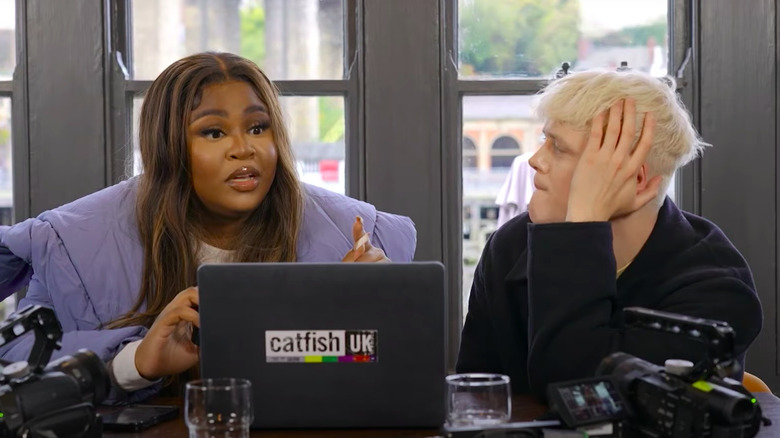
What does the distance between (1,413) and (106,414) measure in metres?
0.32

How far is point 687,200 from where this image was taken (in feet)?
9.75

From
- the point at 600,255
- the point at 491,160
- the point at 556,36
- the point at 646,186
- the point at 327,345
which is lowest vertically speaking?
the point at 327,345

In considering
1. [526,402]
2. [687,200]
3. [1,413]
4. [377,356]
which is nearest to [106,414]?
[1,413]

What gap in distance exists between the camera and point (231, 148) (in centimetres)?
202

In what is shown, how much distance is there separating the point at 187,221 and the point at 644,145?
96cm

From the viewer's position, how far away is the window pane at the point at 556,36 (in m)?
2.99

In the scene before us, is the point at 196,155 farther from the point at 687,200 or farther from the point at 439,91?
the point at 687,200

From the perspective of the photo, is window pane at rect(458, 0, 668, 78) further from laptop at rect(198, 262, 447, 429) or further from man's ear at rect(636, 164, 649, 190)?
laptop at rect(198, 262, 447, 429)

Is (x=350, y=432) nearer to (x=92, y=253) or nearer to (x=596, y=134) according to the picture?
(x=596, y=134)

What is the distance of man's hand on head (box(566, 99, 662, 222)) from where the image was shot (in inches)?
67.7

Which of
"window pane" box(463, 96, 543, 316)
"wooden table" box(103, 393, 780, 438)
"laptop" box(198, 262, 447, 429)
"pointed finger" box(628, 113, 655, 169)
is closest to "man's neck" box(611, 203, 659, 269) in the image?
"pointed finger" box(628, 113, 655, 169)

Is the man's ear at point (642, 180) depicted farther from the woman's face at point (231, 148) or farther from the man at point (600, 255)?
the woman's face at point (231, 148)

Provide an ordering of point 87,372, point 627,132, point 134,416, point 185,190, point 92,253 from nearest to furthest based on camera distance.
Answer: point 87,372 < point 134,416 < point 627,132 < point 92,253 < point 185,190

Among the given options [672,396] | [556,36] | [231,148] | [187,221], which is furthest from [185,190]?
[556,36]
